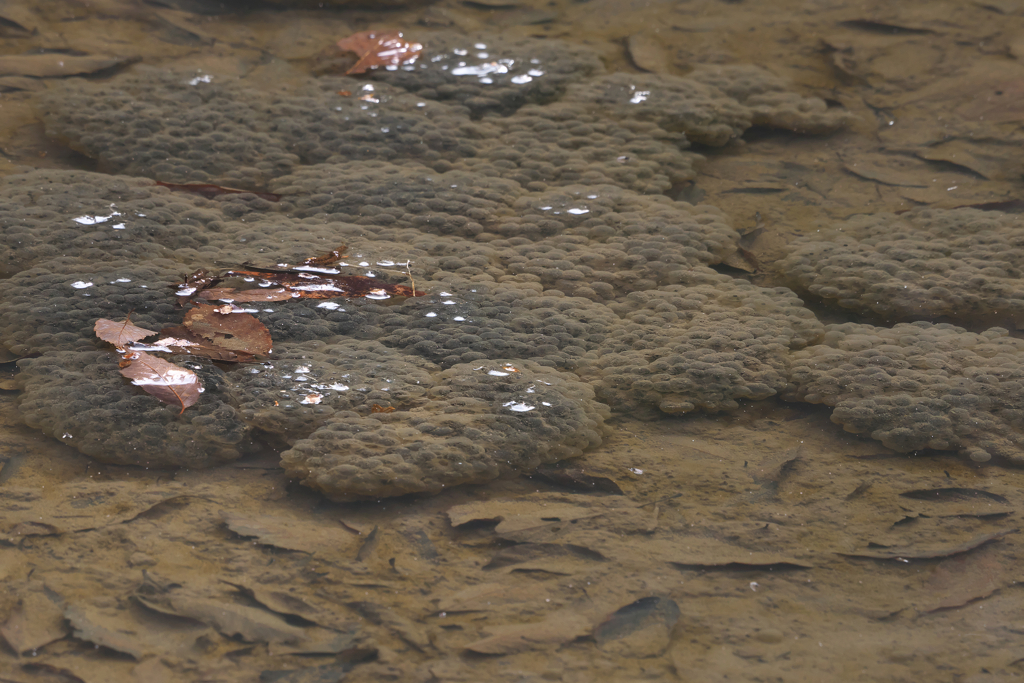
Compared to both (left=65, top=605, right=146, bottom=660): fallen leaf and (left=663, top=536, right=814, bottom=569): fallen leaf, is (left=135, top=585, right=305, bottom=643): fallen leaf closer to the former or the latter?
(left=65, top=605, right=146, bottom=660): fallen leaf

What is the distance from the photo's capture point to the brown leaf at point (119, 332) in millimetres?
1545

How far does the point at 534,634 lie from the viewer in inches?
44.9

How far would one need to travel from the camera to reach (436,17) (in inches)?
111

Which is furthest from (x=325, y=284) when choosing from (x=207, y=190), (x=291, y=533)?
(x=291, y=533)

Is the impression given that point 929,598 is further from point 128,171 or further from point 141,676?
point 128,171

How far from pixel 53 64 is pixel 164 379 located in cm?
144

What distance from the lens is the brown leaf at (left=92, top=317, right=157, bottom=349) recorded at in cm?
154

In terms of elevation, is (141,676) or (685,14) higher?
(685,14)

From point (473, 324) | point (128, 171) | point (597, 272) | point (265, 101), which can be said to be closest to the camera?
point (473, 324)

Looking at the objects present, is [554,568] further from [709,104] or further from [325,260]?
[709,104]

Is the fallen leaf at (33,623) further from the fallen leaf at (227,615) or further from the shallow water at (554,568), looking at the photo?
the fallen leaf at (227,615)

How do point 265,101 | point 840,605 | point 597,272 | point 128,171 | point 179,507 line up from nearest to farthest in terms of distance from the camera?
point 840,605, point 179,507, point 597,272, point 128,171, point 265,101

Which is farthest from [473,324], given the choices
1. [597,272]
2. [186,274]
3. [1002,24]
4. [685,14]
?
[1002,24]

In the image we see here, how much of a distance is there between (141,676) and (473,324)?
2.93 feet
